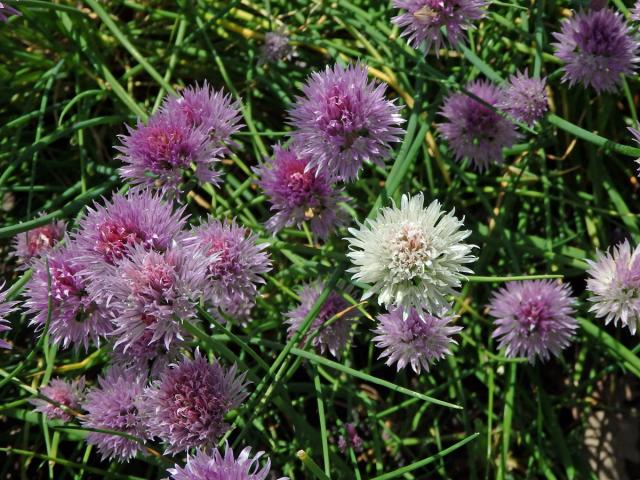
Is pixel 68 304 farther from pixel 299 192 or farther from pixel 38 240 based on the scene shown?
pixel 299 192

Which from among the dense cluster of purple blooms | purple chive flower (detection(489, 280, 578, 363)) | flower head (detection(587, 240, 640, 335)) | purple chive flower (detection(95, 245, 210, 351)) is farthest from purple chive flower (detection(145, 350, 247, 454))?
flower head (detection(587, 240, 640, 335))

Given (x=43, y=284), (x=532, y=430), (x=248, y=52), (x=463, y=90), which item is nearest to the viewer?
(x=43, y=284)

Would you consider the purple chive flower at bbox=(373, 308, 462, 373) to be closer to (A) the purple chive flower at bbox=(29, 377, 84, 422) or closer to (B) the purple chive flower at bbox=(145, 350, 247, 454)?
(B) the purple chive flower at bbox=(145, 350, 247, 454)

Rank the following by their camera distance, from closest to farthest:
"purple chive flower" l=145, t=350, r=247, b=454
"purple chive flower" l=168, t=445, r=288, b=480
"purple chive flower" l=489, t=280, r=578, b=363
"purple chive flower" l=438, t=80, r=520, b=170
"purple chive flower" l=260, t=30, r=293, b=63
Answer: "purple chive flower" l=168, t=445, r=288, b=480 < "purple chive flower" l=145, t=350, r=247, b=454 < "purple chive flower" l=489, t=280, r=578, b=363 < "purple chive flower" l=438, t=80, r=520, b=170 < "purple chive flower" l=260, t=30, r=293, b=63

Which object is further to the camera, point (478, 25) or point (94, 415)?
point (478, 25)

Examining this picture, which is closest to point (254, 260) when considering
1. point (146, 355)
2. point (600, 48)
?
point (146, 355)

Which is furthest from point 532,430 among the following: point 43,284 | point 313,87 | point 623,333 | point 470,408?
point 43,284

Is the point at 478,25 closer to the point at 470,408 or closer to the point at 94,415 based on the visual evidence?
the point at 470,408

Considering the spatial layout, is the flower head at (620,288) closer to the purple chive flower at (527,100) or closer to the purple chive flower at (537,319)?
the purple chive flower at (537,319)
